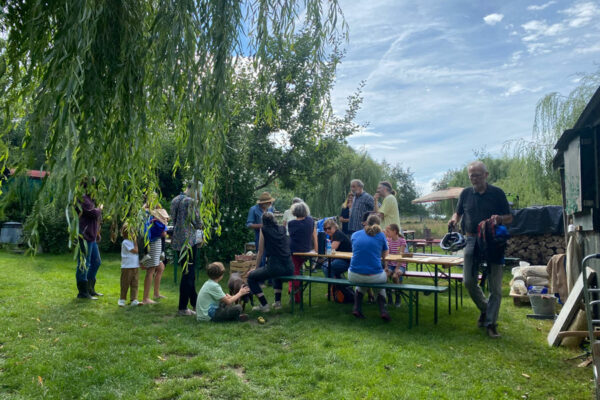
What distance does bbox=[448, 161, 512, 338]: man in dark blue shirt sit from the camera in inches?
205

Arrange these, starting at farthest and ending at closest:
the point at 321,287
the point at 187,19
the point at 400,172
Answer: the point at 400,172 < the point at 321,287 < the point at 187,19

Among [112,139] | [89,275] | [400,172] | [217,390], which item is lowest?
[217,390]

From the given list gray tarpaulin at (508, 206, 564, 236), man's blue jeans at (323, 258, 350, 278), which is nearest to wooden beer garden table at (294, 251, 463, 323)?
man's blue jeans at (323, 258, 350, 278)

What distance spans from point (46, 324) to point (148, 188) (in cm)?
290

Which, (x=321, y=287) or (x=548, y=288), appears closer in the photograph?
(x=548, y=288)

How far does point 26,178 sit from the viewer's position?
8.13ft

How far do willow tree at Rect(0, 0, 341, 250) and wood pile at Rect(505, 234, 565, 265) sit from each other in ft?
37.9

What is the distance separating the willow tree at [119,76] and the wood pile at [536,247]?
37.9 ft

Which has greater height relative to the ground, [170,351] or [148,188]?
[148,188]

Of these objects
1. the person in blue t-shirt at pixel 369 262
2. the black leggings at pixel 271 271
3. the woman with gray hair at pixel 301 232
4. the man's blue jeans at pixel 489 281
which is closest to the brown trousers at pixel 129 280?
the black leggings at pixel 271 271

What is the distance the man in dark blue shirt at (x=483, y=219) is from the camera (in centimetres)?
520

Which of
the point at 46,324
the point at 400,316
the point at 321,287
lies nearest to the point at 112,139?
the point at 46,324

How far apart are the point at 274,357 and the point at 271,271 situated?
2246 mm

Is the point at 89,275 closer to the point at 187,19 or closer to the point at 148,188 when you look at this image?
the point at 148,188
